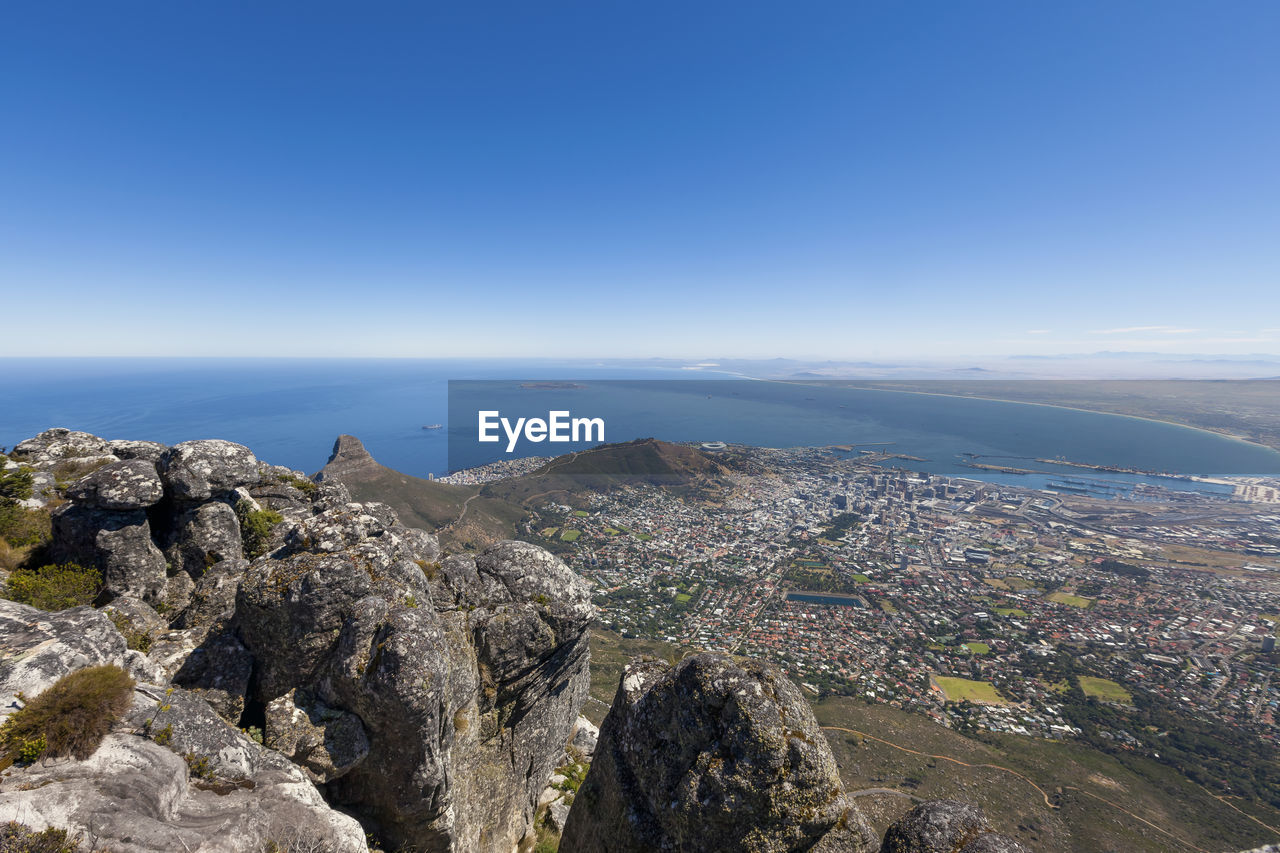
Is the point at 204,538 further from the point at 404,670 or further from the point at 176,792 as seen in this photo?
the point at 404,670

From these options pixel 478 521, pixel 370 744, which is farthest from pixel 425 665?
pixel 478 521

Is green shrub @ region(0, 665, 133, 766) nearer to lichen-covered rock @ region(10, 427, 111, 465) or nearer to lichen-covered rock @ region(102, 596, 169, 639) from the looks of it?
lichen-covered rock @ region(102, 596, 169, 639)

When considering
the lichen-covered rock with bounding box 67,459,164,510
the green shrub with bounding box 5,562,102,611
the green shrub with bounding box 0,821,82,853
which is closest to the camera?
the green shrub with bounding box 0,821,82,853

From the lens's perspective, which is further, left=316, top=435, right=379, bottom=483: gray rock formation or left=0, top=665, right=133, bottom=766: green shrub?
left=316, top=435, right=379, bottom=483: gray rock formation

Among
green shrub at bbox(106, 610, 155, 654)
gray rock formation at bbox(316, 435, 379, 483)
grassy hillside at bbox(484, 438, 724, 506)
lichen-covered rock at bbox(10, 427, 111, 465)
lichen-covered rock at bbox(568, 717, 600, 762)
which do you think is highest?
lichen-covered rock at bbox(10, 427, 111, 465)

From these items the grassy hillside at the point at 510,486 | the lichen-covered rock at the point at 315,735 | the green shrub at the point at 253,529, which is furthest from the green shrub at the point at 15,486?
the grassy hillside at the point at 510,486

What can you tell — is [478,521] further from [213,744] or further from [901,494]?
[901,494]

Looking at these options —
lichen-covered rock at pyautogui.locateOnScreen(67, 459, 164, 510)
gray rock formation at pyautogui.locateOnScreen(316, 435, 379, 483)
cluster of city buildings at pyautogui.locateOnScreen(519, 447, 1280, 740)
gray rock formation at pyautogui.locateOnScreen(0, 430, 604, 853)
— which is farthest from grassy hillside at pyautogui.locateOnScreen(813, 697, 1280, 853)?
gray rock formation at pyautogui.locateOnScreen(316, 435, 379, 483)

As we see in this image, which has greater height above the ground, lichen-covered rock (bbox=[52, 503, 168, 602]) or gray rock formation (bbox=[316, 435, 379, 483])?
lichen-covered rock (bbox=[52, 503, 168, 602])
